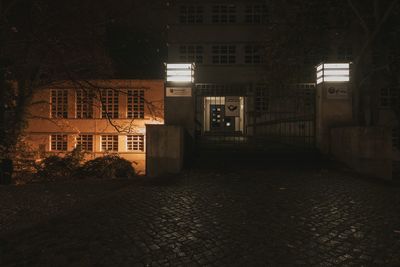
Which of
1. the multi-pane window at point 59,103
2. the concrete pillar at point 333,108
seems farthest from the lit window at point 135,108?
the concrete pillar at point 333,108

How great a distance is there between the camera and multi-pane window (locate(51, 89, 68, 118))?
1005 inches

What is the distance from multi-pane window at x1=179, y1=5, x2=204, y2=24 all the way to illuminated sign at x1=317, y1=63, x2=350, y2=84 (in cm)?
1946

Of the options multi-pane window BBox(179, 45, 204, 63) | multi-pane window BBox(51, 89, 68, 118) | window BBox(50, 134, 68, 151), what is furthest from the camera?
multi-pane window BBox(179, 45, 204, 63)

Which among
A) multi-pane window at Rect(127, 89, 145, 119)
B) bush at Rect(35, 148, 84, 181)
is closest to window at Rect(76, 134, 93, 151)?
multi-pane window at Rect(127, 89, 145, 119)

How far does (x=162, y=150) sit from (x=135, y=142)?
16.3 metres

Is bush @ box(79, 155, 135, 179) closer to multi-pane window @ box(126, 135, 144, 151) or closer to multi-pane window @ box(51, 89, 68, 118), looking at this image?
multi-pane window @ box(126, 135, 144, 151)

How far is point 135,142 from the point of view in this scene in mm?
25281

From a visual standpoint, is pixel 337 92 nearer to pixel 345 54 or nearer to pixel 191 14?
pixel 345 54

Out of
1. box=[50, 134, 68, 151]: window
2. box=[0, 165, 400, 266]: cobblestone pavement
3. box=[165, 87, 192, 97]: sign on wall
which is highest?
box=[165, 87, 192, 97]: sign on wall

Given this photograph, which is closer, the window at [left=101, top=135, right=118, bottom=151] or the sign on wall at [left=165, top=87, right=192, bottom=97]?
the sign on wall at [left=165, top=87, right=192, bottom=97]

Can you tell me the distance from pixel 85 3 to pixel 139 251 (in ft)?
41.0

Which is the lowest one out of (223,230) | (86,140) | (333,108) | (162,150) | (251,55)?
(223,230)

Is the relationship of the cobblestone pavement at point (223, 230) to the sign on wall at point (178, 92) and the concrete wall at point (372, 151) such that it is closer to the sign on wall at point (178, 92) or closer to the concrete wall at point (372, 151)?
the concrete wall at point (372, 151)

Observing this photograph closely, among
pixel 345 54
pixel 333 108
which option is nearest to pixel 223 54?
pixel 345 54
